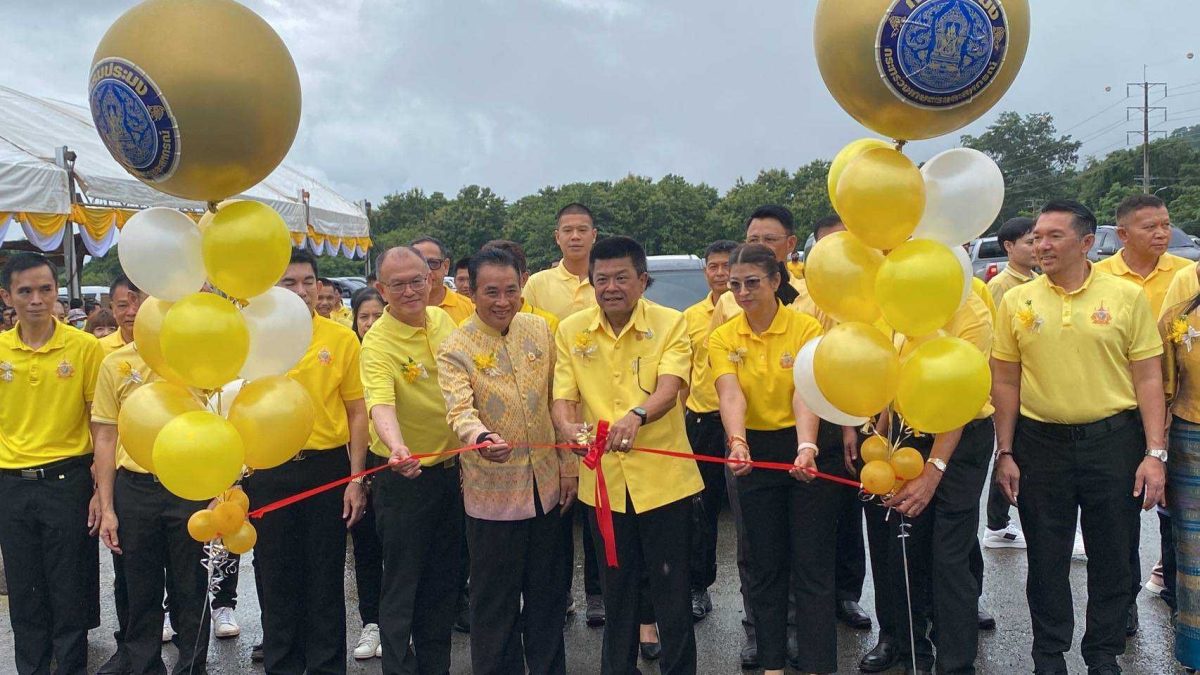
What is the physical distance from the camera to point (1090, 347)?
362 cm

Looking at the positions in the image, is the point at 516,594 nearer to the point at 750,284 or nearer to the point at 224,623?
the point at 750,284

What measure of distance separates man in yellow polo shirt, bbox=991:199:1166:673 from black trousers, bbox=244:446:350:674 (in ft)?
10.1

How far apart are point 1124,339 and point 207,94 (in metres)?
3.68

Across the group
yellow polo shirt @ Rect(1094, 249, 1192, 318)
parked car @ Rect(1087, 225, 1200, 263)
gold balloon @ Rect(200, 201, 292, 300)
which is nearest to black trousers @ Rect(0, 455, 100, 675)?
gold balloon @ Rect(200, 201, 292, 300)

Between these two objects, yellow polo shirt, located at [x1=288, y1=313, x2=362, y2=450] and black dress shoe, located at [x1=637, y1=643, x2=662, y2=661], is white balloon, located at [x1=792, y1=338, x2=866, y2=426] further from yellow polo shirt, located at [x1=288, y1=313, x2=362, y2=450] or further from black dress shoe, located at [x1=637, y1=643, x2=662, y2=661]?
yellow polo shirt, located at [x1=288, y1=313, x2=362, y2=450]

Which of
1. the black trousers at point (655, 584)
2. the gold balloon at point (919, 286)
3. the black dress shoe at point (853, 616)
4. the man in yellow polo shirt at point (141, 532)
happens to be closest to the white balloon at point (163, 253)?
the man in yellow polo shirt at point (141, 532)

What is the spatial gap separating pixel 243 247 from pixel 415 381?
125cm

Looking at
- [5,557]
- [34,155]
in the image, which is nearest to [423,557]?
[5,557]

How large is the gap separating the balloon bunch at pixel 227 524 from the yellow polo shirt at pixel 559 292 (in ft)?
8.23

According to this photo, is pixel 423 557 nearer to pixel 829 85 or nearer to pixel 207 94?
pixel 207 94

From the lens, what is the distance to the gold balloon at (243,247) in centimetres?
291

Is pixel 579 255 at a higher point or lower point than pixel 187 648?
higher

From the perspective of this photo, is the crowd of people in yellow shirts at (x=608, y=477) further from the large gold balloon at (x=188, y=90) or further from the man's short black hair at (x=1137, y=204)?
the large gold balloon at (x=188, y=90)

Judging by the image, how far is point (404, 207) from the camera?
196 feet
